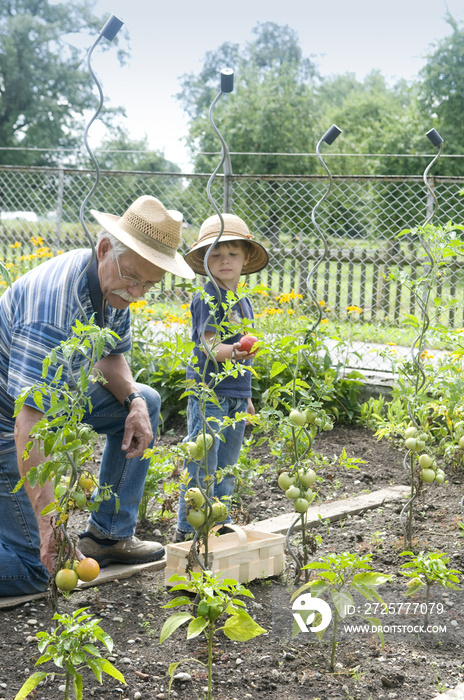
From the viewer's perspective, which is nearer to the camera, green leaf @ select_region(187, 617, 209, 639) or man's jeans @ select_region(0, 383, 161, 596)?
green leaf @ select_region(187, 617, 209, 639)

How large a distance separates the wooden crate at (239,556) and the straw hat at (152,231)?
0.92 meters

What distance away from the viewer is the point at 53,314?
2.21 metres

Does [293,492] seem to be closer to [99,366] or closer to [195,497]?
[195,497]

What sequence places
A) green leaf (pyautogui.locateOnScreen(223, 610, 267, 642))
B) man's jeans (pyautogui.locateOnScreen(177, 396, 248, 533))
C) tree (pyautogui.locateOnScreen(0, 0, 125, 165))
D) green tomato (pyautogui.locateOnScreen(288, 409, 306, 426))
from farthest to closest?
tree (pyautogui.locateOnScreen(0, 0, 125, 165)) → man's jeans (pyautogui.locateOnScreen(177, 396, 248, 533)) → green tomato (pyautogui.locateOnScreen(288, 409, 306, 426)) → green leaf (pyautogui.locateOnScreen(223, 610, 267, 642))

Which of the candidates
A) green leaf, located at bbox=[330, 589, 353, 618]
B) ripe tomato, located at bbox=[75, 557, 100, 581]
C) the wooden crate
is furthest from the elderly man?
green leaf, located at bbox=[330, 589, 353, 618]

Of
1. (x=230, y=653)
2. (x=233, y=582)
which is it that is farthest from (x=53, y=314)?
(x=230, y=653)

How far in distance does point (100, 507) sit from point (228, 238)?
1193 mm

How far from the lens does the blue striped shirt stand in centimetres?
213

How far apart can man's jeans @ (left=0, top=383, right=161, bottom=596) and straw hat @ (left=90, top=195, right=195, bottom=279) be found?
23.7 inches

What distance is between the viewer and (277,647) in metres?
2.10

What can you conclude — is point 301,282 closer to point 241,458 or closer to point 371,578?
point 241,458

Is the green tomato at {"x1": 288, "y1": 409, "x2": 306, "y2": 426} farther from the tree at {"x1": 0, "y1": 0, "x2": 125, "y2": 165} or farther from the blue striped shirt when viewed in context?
the tree at {"x1": 0, "y1": 0, "x2": 125, "y2": 165}

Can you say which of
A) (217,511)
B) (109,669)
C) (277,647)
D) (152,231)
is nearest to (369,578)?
(277,647)

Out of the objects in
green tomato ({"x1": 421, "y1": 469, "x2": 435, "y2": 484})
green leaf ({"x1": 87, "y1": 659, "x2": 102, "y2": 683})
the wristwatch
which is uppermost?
the wristwatch
